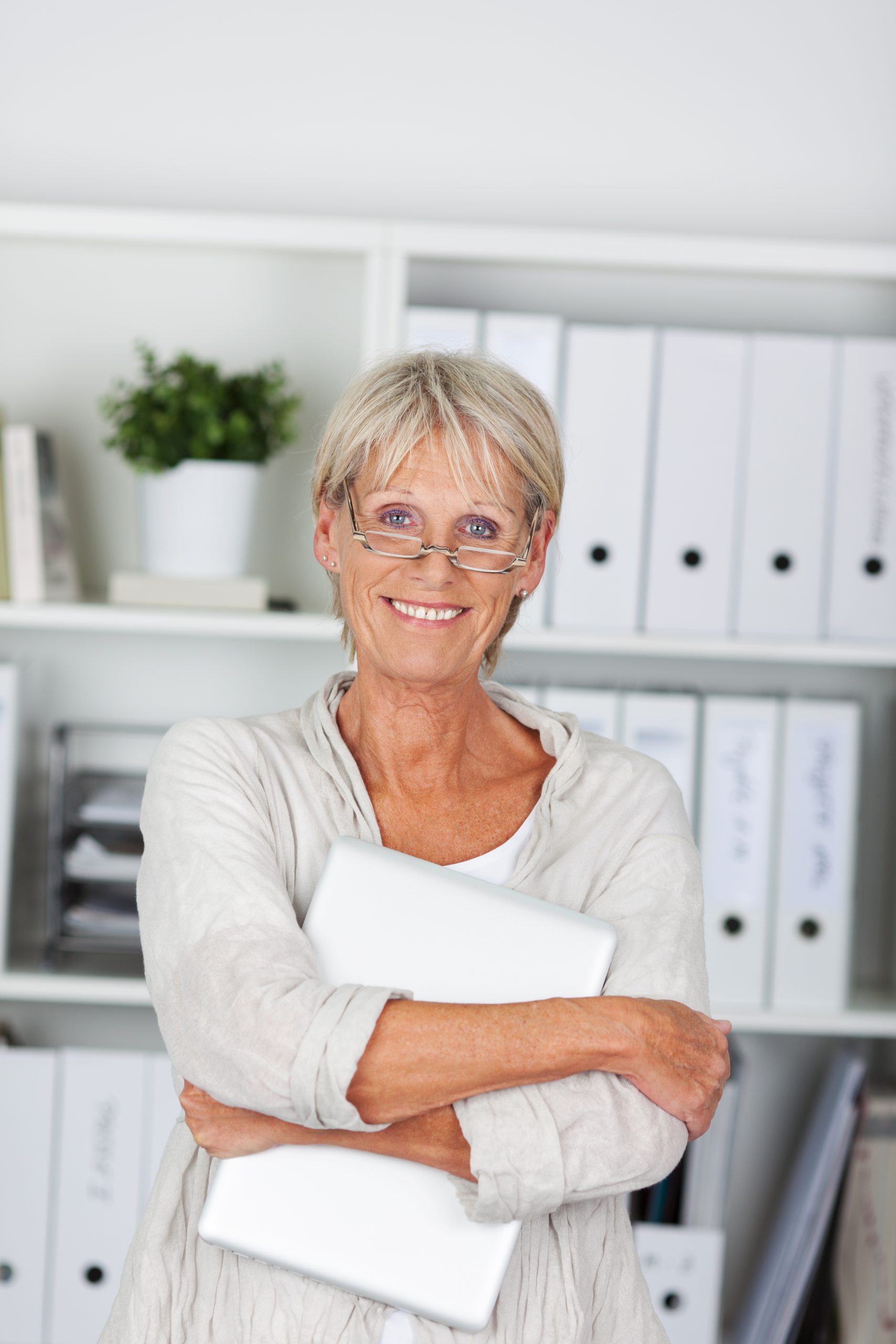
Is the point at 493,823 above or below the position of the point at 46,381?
below

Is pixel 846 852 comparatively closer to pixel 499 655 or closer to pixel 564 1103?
pixel 499 655

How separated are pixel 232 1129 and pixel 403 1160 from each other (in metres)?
0.13

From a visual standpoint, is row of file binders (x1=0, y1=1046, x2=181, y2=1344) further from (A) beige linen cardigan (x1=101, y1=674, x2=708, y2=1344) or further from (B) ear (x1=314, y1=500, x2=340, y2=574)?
(B) ear (x1=314, y1=500, x2=340, y2=574)

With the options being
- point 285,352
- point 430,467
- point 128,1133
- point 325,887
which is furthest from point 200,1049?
point 285,352

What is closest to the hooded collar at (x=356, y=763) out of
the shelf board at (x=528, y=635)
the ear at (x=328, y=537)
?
the ear at (x=328, y=537)

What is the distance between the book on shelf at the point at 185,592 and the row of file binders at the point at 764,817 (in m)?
0.41

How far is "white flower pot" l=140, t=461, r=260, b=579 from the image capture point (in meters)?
1.76

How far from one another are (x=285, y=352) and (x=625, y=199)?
59 cm

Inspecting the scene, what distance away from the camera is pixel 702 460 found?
1.72m

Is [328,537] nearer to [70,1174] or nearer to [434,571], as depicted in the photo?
[434,571]

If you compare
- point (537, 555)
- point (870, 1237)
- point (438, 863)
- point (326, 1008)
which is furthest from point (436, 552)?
point (870, 1237)

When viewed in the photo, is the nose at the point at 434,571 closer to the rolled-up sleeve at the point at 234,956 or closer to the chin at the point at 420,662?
the chin at the point at 420,662

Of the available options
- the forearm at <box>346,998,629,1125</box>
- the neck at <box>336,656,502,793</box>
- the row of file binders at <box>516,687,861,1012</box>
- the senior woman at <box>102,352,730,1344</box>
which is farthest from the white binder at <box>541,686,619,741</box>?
the forearm at <box>346,998,629,1125</box>

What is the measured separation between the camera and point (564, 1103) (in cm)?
90
